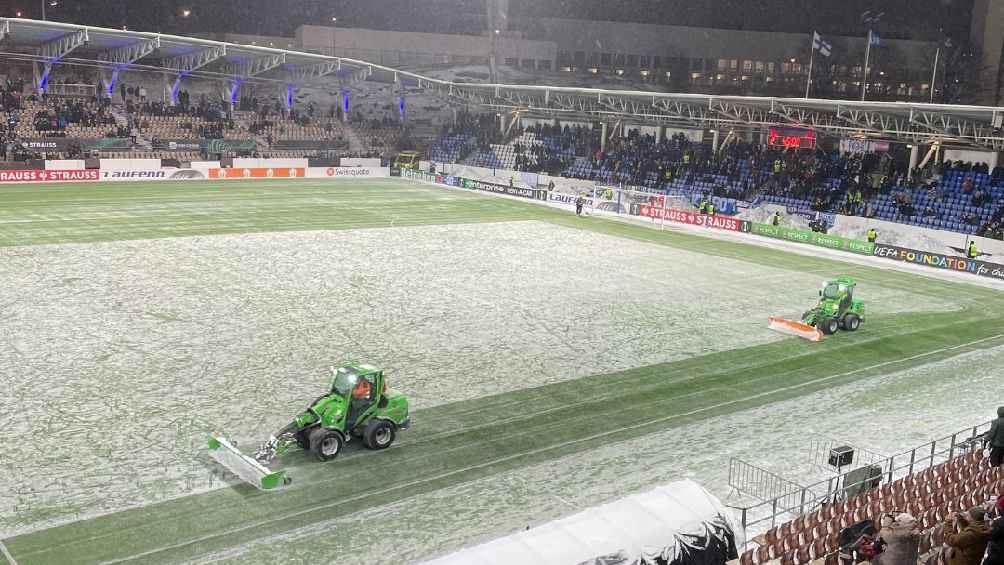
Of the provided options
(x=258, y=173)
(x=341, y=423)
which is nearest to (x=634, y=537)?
(x=341, y=423)

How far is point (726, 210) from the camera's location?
53.7 m

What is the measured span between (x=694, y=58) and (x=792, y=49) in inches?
433

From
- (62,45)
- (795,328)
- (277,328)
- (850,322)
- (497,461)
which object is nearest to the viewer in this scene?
(497,461)

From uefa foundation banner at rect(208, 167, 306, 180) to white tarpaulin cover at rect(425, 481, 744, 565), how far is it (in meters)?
60.8

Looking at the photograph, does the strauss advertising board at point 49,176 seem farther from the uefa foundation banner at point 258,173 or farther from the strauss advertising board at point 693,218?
the strauss advertising board at point 693,218

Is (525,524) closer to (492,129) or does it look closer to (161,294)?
(161,294)

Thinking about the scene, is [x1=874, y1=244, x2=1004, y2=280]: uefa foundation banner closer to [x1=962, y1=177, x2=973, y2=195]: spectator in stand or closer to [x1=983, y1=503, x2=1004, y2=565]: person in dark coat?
[x1=962, y1=177, x2=973, y2=195]: spectator in stand

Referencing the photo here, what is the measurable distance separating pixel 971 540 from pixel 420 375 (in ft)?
44.0

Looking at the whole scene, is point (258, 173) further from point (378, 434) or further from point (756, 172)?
point (378, 434)

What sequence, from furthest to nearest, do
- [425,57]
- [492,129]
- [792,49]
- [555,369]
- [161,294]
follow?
[792,49]
[425,57]
[492,129]
[161,294]
[555,369]

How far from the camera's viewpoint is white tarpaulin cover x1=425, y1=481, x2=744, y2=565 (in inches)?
371

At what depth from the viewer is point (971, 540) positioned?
1022 cm

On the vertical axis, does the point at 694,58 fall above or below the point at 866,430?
above

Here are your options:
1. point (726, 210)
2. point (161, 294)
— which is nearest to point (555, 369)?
point (161, 294)
